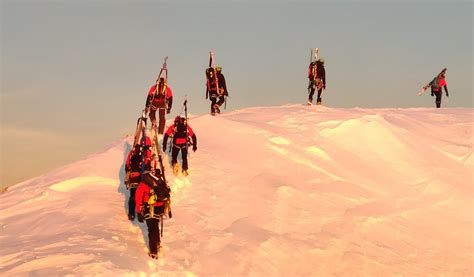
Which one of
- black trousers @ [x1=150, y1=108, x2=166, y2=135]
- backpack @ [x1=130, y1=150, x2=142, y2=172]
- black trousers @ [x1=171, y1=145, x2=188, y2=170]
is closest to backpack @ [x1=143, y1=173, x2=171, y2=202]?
backpack @ [x1=130, y1=150, x2=142, y2=172]

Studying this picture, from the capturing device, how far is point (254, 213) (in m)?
12.1

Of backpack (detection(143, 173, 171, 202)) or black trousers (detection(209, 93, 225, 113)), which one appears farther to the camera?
black trousers (detection(209, 93, 225, 113))

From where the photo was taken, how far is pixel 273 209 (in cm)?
1236

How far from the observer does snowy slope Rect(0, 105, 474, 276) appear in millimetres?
9719

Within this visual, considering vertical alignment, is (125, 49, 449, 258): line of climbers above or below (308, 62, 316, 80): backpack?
below

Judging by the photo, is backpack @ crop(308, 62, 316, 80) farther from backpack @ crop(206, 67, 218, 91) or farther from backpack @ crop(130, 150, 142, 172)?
backpack @ crop(130, 150, 142, 172)

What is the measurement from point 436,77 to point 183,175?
17763mm

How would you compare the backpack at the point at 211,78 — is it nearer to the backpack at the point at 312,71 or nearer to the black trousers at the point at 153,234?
the backpack at the point at 312,71

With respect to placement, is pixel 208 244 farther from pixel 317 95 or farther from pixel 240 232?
pixel 317 95

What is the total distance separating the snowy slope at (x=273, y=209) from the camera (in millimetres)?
9719

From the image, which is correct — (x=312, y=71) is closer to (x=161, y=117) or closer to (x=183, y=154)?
(x=161, y=117)

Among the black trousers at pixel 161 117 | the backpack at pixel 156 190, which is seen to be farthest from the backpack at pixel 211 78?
the backpack at pixel 156 190

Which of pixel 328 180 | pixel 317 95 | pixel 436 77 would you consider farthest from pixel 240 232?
pixel 436 77

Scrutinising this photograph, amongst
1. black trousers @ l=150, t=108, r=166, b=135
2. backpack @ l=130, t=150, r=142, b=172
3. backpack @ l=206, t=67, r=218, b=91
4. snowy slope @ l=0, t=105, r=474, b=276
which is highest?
backpack @ l=206, t=67, r=218, b=91
